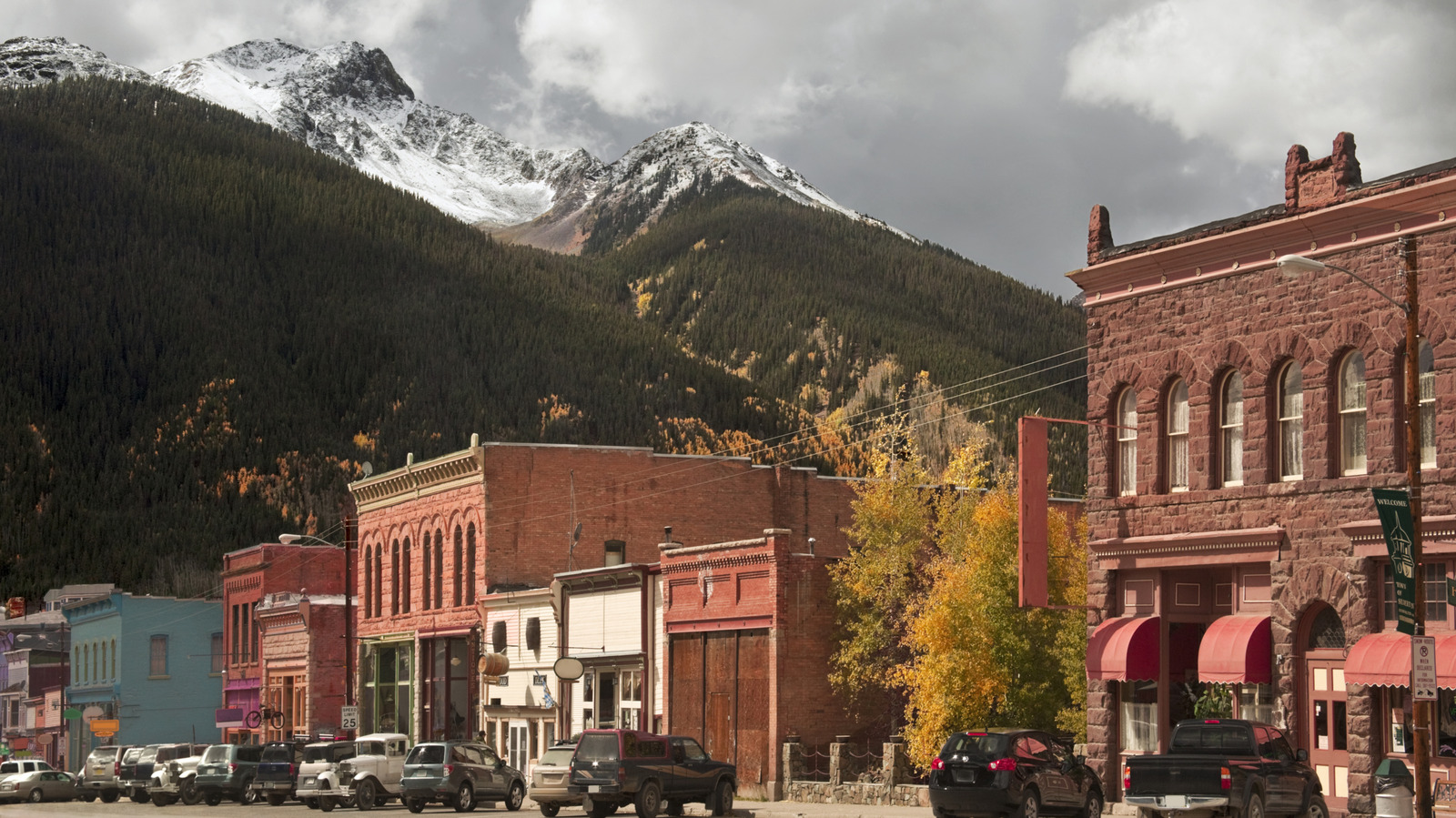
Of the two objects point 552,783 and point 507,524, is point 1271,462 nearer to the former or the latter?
point 552,783

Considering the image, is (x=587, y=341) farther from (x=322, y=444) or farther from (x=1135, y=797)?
(x=1135, y=797)

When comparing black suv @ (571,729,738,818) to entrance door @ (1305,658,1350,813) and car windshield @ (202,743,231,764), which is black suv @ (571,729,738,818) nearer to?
entrance door @ (1305,658,1350,813)

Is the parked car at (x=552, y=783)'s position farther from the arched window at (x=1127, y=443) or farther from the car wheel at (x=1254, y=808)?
the car wheel at (x=1254, y=808)

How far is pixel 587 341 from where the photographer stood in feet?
649

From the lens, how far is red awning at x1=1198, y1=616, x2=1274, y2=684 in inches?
1236

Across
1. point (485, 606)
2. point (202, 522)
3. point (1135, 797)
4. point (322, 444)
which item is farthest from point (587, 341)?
point (1135, 797)

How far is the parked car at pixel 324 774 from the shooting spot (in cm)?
4234

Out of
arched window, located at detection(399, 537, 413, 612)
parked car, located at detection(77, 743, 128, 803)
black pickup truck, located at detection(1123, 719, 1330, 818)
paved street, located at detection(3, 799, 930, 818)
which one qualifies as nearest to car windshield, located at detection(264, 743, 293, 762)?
paved street, located at detection(3, 799, 930, 818)

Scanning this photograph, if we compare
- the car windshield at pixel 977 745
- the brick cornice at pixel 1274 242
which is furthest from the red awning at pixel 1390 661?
the brick cornice at pixel 1274 242

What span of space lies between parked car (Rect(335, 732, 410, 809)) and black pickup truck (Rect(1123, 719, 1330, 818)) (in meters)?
21.1

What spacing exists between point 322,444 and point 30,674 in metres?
104

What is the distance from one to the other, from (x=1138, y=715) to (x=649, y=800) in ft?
30.5

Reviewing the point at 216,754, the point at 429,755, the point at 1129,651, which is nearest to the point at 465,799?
the point at 429,755

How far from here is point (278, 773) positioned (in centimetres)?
4612
